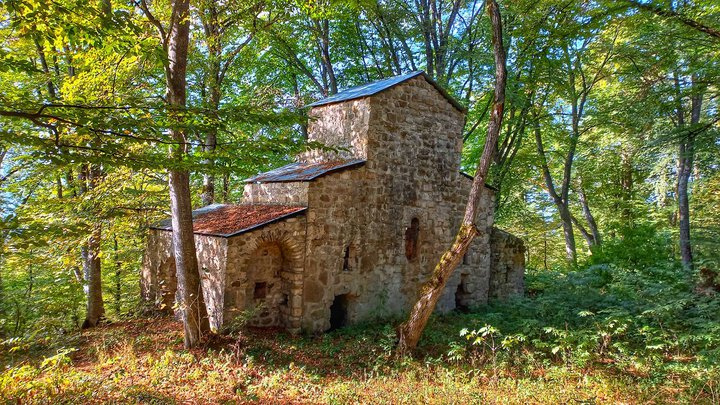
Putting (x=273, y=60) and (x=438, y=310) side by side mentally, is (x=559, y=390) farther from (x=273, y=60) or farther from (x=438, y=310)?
(x=273, y=60)

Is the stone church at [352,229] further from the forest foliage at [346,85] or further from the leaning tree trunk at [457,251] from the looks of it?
the leaning tree trunk at [457,251]

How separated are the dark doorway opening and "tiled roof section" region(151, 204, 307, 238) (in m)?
2.55

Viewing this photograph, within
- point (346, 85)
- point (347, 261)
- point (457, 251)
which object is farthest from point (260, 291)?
point (346, 85)

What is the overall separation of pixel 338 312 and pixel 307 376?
3.44 metres

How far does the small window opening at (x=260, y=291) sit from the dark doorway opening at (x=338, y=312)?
1809 mm

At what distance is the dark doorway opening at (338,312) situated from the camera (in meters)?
9.61

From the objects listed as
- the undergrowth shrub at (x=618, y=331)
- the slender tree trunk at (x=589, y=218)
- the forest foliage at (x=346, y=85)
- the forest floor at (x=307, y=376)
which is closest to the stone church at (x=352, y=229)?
the forest floor at (x=307, y=376)

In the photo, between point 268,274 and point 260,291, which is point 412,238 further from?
point 260,291

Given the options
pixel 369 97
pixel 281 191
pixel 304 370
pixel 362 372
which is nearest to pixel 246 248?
pixel 281 191

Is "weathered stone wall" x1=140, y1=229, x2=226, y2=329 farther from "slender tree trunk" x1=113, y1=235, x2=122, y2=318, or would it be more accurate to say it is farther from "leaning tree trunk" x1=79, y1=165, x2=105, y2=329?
"leaning tree trunk" x1=79, y1=165, x2=105, y2=329

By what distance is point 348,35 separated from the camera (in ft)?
53.8

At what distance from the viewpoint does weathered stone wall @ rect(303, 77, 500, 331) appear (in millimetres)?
8977

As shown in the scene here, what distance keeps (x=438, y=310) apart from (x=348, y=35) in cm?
1125

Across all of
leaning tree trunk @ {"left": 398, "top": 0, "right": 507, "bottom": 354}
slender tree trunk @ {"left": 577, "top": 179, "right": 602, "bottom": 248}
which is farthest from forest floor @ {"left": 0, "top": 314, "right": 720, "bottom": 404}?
slender tree trunk @ {"left": 577, "top": 179, "right": 602, "bottom": 248}
